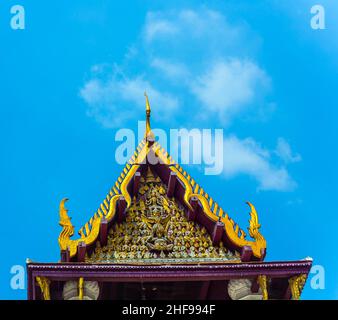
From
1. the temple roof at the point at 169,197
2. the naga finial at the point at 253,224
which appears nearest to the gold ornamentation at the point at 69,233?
the temple roof at the point at 169,197

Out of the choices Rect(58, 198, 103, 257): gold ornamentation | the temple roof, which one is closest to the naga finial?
the temple roof

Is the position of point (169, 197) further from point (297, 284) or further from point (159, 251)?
point (297, 284)

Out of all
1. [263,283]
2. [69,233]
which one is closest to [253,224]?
[263,283]

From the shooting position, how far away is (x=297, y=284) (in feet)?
66.0

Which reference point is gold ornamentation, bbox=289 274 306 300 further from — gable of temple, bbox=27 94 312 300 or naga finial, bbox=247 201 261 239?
naga finial, bbox=247 201 261 239

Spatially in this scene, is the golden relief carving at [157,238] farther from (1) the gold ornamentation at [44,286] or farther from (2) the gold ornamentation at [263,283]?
(1) the gold ornamentation at [44,286]

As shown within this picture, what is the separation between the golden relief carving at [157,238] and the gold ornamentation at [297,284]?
1.63m

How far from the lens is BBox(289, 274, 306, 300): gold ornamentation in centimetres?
2006

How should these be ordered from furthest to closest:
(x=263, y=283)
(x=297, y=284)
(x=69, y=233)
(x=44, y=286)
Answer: (x=69, y=233)
(x=297, y=284)
(x=263, y=283)
(x=44, y=286)

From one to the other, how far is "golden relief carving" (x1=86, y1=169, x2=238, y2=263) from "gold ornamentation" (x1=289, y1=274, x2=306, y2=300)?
5.36 feet

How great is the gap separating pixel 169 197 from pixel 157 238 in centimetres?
154
